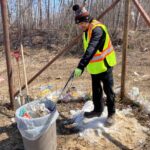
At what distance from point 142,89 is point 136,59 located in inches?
96.6

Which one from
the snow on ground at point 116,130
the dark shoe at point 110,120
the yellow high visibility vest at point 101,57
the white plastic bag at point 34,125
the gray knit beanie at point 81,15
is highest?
the gray knit beanie at point 81,15

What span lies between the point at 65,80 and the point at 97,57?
101 inches

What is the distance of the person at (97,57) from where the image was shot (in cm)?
338

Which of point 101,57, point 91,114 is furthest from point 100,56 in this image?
point 91,114

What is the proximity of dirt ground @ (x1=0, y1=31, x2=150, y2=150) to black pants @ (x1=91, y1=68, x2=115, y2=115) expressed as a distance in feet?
1.68

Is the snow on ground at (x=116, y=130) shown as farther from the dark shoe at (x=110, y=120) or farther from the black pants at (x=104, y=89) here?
the black pants at (x=104, y=89)

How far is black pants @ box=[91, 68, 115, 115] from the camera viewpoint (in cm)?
380

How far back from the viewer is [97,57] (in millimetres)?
3646

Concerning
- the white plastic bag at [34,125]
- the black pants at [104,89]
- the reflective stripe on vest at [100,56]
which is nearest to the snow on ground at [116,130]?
the black pants at [104,89]

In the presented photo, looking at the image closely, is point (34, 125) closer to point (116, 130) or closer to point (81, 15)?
point (116, 130)

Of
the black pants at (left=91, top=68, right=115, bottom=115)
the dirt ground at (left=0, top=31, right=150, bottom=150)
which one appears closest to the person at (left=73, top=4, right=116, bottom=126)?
the black pants at (left=91, top=68, right=115, bottom=115)

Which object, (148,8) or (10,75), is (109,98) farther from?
(148,8)

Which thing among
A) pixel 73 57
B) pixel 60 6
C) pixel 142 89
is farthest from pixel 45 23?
pixel 142 89

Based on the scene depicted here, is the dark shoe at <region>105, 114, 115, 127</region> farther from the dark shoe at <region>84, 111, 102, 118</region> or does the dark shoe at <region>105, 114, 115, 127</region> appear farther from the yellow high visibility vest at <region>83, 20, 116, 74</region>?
the yellow high visibility vest at <region>83, 20, 116, 74</region>
